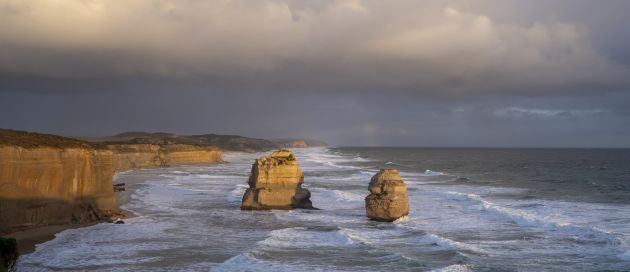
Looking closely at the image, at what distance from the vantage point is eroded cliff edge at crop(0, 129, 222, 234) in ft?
79.3

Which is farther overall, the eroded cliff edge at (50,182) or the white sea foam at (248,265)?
the eroded cliff edge at (50,182)

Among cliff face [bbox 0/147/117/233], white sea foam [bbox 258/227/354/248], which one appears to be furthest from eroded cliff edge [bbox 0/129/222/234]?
white sea foam [bbox 258/227/354/248]

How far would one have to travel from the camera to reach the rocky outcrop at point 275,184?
32031 millimetres

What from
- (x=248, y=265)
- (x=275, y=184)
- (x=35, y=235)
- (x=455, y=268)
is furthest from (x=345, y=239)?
(x=35, y=235)

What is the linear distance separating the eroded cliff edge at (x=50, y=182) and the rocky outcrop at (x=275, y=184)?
756cm

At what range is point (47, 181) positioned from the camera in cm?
2612

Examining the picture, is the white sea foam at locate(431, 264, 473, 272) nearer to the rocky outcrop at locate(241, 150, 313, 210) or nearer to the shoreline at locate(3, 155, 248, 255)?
the rocky outcrop at locate(241, 150, 313, 210)

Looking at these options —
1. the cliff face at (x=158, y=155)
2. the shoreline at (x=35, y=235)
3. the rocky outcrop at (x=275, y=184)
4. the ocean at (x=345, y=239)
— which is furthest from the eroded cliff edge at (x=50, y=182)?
the cliff face at (x=158, y=155)

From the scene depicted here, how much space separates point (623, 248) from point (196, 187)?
113 ft

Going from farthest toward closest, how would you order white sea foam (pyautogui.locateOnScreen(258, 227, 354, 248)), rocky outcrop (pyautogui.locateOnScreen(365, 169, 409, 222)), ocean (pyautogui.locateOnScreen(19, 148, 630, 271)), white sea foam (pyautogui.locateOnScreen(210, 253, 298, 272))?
rocky outcrop (pyautogui.locateOnScreen(365, 169, 409, 222)) < white sea foam (pyautogui.locateOnScreen(258, 227, 354, 248)) < ocean (pyautogui.locateOnScreen(19, 148, 630, 271)) < white sea foam (pyautogui.locateOnScreen(210, 253, 298, 272))

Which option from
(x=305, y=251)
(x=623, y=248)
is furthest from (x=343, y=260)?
(x=623, y=248)

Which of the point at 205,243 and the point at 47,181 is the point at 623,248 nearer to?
the point at 205,243

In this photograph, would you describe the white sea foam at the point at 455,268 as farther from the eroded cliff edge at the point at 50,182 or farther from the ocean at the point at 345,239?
the eroded cliff edge at the point at 50,182

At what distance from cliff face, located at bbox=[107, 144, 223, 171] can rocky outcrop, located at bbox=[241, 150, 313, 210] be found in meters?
46.3
